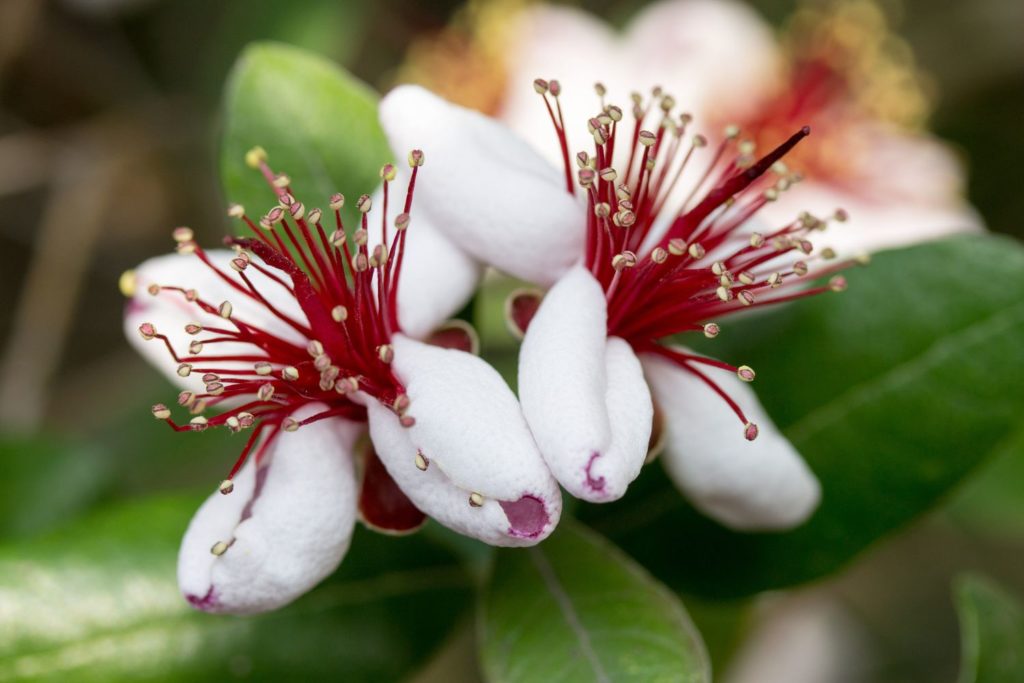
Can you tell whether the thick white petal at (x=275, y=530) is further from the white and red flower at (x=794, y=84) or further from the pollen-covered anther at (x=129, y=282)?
the white and red flower at (x=794, y=84)

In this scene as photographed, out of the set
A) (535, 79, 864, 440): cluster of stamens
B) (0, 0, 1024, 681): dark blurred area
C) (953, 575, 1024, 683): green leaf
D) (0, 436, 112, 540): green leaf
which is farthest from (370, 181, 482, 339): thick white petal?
(0, 0, 1024, 681): dark blurred area

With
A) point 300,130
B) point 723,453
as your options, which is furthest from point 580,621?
point 300,130

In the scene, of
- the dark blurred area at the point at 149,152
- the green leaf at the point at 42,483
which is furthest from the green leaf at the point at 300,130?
the dark blurred area at the point at 149,152

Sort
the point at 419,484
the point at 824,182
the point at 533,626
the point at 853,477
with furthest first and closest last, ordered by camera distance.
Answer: the point at 824,182 < the point at 853,477 < the point at 533,626 < the point at 419,484

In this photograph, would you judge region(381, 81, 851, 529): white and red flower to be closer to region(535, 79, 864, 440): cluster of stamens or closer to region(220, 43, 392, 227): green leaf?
region(535, 79, 864, 440): cluster of stamens

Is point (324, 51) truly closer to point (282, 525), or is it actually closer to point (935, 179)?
point (935, 179)

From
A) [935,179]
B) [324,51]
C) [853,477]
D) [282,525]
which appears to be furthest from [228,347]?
[935,179]

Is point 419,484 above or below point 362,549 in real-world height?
above
